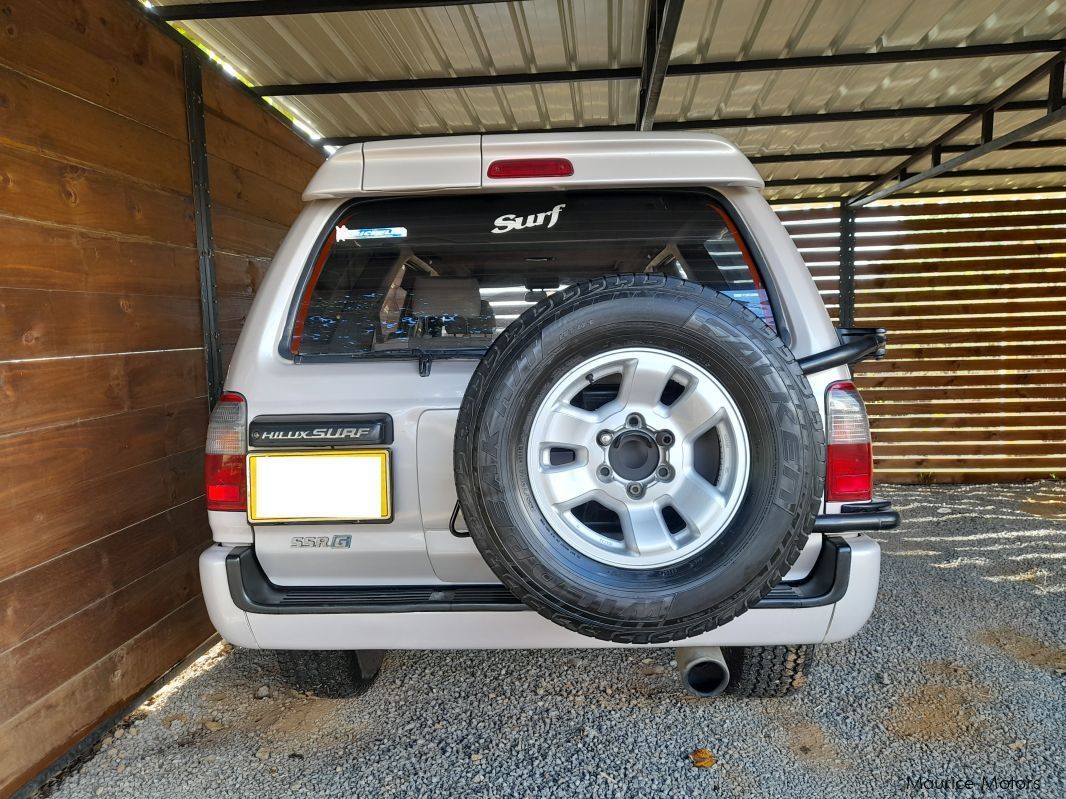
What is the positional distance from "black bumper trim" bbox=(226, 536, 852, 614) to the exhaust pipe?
0.31 metres

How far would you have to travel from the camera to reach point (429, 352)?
190 cm

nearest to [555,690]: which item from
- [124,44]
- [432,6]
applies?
[432,6]

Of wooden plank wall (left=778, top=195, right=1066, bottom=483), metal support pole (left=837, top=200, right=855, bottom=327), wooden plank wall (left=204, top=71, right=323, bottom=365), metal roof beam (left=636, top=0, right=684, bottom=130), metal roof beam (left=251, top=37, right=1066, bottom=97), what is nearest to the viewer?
metal roof beam (left=636, top=0, right=684, bottom=130)

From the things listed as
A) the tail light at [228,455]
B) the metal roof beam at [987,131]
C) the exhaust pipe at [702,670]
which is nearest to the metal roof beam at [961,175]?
the metal roof beam at [987,131]

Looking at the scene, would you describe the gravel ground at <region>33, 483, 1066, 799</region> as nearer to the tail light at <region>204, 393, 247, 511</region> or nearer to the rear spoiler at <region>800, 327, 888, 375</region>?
the tail light at <region>204, 393, 247, 511</region>

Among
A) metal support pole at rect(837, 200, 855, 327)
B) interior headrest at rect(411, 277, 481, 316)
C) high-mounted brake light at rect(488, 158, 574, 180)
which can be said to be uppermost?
metal support pole at rect(837, 200, 855, 327)

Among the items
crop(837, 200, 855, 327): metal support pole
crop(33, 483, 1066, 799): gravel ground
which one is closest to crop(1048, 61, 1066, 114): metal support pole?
crop(837, 200, 855, 327): metal support pole

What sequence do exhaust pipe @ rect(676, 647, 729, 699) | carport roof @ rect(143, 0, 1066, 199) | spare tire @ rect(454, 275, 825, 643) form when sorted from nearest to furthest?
1. spare tire @ rect(454, 275, 825, 643)
2. exhaust pipe @ rect(676, 647, 729, 699)
3. carport roof @ rect(143, 0, 1066, 199)

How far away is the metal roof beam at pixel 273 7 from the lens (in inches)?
108

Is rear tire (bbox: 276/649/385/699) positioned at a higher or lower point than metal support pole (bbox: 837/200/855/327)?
lower

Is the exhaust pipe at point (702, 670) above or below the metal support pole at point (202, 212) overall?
below

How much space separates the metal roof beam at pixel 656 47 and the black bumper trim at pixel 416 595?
2.23 meters

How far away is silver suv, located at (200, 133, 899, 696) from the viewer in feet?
5.24

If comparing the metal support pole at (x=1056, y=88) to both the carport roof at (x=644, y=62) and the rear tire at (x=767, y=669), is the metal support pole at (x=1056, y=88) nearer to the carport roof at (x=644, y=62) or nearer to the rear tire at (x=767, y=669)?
the carport roof at (x=644, y=62)
